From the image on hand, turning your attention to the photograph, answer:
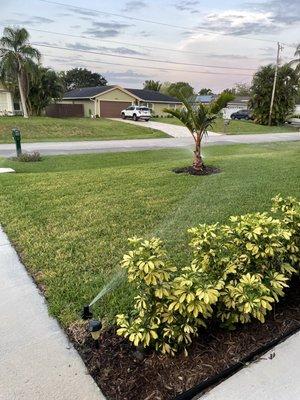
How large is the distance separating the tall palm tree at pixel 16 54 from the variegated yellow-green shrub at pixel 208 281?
30749mm

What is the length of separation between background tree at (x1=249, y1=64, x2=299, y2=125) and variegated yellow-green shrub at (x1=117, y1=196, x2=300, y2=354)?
34537 mm

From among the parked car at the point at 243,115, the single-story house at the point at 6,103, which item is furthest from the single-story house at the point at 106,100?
the parked car at the point at 243,115

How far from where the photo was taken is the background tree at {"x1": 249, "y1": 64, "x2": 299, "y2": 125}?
111ft

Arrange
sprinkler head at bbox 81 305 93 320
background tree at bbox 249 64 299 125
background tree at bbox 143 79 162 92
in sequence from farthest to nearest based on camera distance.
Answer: background tree at bbox 143 79 162 92
background tree at bbox 249 64 299 125
sprinkler head at bbox 81 305 93 320

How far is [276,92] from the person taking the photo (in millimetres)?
33844

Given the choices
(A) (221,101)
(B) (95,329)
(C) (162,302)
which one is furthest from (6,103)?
(C) (162,302)

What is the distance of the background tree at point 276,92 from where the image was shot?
3378 cm

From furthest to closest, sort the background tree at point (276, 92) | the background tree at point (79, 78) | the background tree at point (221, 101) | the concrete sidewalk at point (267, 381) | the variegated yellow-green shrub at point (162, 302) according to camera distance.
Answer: the background tree at point (79, 78)
the background tree at point (276, 92)
the background tree at point (221, 101)
the variegated yellow-green shrub at point (162, 302)
the concrete sidewalk at point (267, 381)

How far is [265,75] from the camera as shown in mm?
34125

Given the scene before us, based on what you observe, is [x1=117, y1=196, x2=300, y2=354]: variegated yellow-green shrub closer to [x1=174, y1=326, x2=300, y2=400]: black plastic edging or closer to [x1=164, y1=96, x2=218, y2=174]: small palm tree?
[x1=174, y1=326, x2=300, y2=400]: black plastic edging

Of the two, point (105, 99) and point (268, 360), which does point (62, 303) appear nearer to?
point (268, 360)

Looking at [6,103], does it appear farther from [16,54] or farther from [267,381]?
[267,381]

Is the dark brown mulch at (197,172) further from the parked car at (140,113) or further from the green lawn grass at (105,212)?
the parked car at (140,113)

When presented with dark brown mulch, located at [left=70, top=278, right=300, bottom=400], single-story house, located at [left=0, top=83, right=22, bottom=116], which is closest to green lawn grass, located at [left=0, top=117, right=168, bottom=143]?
single-story house, located at [left=0, top=83, right=22, bottom=116]
